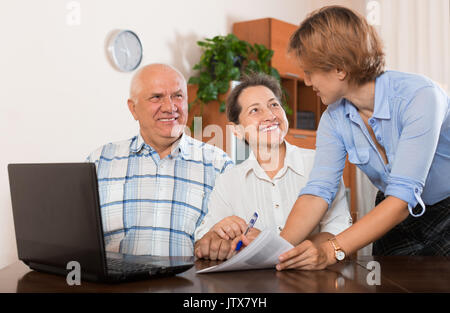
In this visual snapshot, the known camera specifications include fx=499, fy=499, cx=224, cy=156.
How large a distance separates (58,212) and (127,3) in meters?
2.65

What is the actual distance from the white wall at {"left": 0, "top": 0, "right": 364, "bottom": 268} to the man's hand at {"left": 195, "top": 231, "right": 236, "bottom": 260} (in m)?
1.51

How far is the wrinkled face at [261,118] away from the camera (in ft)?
6.42

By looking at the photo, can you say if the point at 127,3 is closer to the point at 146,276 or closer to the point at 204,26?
the point at 204,26

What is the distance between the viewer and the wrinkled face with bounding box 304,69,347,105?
145cm

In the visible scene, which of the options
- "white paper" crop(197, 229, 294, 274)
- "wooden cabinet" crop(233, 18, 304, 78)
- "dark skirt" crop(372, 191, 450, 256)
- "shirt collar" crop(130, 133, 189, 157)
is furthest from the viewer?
"wooden cabinet" crop(233, 18, 304, 78)

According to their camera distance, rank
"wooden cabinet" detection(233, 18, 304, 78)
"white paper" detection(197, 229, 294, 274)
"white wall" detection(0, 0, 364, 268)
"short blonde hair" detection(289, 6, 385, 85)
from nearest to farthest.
A: "white paper" detection(197, 229, 294, 274) → "short blonde hair" detection(289, 6, 385, 85) → "white wall" detection(0, 0, 364, 268) → "wooden cabinet" detection(233, 18, 304, 78)

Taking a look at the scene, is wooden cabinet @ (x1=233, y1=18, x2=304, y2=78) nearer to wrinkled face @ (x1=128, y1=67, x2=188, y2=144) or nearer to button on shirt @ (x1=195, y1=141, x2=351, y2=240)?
wrinkled face @ (x1=128, y1=67, x2=188, y2=144)

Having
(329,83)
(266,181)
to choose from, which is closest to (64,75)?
(266,181)

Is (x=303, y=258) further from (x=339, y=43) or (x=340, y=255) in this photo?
(x=339, y=43)

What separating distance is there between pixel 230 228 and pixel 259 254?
16.0 inches

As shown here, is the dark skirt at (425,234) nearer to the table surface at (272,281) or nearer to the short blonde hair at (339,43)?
the table surface at (272,281)

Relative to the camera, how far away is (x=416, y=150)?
1.31 m

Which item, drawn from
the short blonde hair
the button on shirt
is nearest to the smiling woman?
the button on shirt
